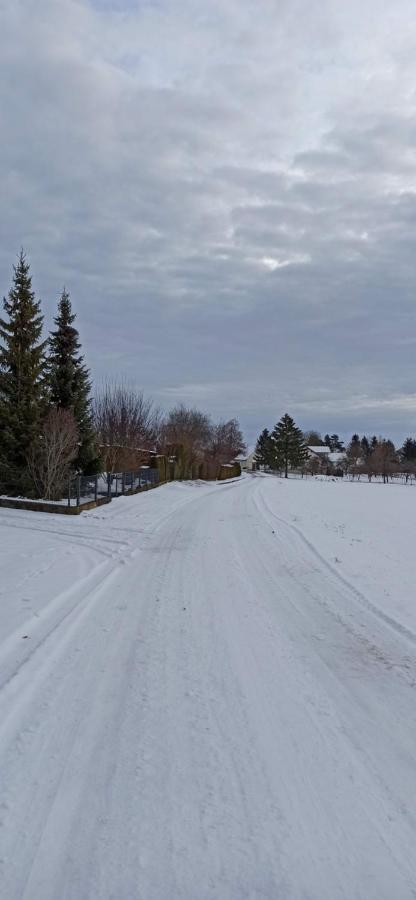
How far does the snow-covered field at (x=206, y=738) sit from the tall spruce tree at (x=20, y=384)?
12242 mm

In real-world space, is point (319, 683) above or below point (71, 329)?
below

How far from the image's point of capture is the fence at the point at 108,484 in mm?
18500

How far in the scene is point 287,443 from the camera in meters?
86.0

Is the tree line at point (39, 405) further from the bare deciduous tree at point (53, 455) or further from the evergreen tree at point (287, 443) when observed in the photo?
the evergreen tree at point (287, 443)

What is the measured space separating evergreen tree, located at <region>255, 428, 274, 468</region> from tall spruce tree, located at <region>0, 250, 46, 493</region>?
70.5 meters

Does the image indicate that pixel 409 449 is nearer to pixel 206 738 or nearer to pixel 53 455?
pixel 53 455

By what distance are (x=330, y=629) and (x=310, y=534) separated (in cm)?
798

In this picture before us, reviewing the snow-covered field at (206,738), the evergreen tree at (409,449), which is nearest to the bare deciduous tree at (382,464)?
the evergreen tree at (409,449)

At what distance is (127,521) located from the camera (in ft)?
52.7

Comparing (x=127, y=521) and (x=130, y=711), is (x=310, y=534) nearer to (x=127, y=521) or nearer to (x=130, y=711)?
(x=127, y=521)

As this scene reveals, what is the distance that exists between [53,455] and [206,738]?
1643cm

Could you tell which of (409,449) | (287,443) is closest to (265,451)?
(287,443)

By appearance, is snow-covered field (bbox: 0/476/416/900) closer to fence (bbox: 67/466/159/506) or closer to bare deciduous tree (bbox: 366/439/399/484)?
fence (bbox: 67/466/159/506)

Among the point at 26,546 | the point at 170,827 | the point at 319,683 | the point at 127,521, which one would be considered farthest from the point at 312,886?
the point at 127,521
